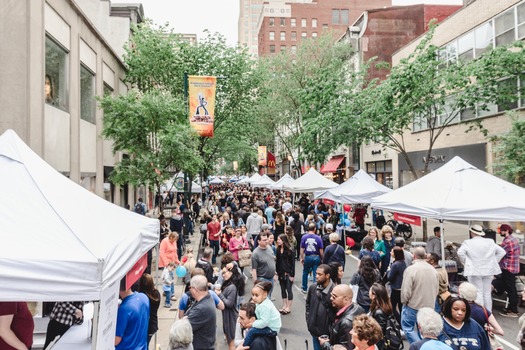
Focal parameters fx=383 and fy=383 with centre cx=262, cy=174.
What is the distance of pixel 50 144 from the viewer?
520 inches

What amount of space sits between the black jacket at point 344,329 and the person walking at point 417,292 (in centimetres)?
173

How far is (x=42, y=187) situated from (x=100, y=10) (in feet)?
90.7

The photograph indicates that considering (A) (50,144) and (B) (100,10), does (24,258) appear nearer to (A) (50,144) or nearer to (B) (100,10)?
(A) (50,144)

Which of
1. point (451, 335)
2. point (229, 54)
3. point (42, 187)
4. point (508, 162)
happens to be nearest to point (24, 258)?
point (42, 187)

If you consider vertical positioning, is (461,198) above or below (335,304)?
above

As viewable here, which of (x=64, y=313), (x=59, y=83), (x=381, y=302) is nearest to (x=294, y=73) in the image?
(x=59, y=83)

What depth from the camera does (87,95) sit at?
17844 mm

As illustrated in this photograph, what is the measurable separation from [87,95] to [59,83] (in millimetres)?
3486

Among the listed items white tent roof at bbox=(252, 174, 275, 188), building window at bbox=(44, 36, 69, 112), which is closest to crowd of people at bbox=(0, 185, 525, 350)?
building window at bbox=(44, 36, 69, 112)

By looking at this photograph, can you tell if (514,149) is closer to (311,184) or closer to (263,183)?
(311,184)

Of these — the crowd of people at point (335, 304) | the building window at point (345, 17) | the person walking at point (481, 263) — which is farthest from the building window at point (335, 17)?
the person walking at point (481, 263)

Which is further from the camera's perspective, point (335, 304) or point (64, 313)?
point (64, 313)

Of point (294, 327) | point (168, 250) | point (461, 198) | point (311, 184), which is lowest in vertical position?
point (294, 327)

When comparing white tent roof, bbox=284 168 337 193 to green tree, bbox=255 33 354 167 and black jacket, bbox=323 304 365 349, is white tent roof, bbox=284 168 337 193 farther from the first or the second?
black jacket, bbox=323 304 365 349
